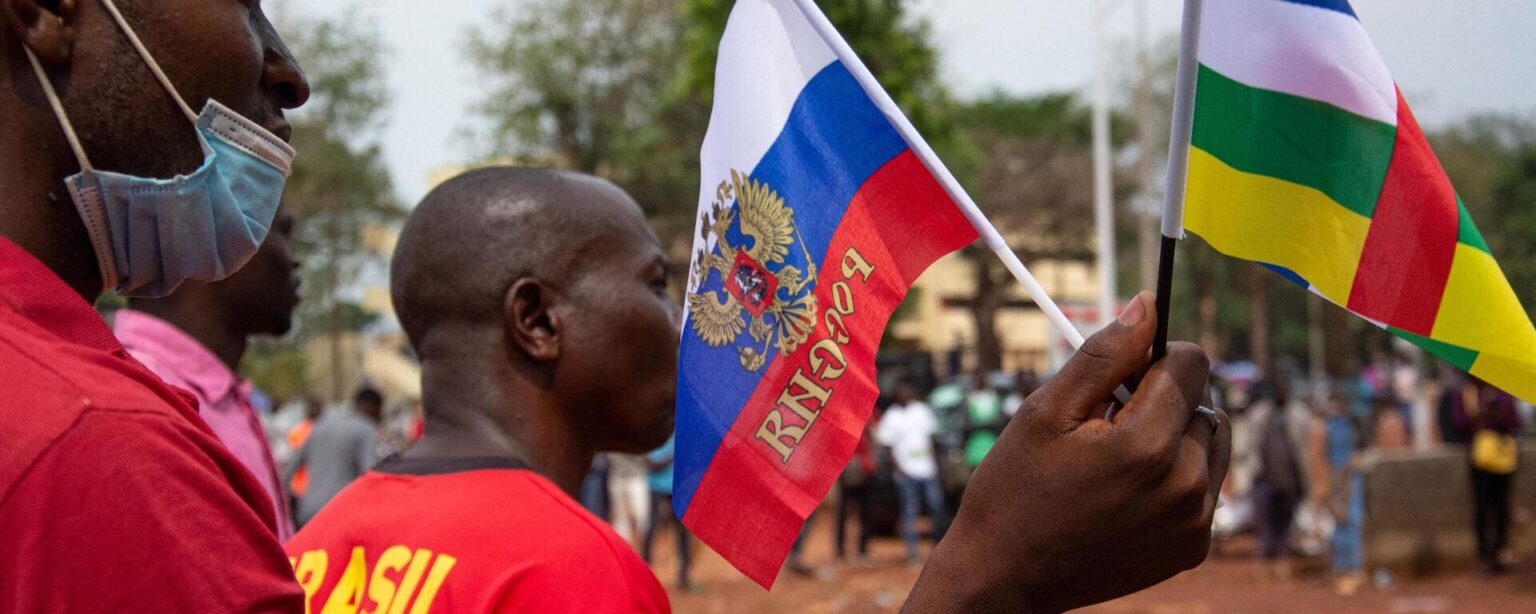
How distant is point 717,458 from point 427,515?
1.36ft

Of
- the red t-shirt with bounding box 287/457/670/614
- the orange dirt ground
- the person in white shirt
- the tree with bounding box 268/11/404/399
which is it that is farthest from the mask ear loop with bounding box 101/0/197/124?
the tree with bounding box 268/11/404/399

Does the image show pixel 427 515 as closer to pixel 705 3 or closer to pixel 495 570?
pixel 495 570

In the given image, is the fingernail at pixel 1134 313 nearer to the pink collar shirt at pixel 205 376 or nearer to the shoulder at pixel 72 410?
the shoulder at pixel 72 410

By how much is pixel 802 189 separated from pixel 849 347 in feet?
0.75

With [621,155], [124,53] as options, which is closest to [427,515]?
Result: [124,53]

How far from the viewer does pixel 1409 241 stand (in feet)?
5.56

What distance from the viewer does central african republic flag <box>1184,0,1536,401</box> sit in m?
1.62

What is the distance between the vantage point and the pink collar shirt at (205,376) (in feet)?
11.6

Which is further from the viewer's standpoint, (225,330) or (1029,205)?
(1029,205)

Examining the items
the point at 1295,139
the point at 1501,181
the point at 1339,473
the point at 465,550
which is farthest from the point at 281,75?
the point at 1501,181

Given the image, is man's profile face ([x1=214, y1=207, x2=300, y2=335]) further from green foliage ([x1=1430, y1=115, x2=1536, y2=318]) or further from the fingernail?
green foliage ([x1=1430, y1=115, x2=1536, y2=318])

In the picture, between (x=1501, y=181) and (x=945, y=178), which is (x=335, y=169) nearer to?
(x=945, y=178)

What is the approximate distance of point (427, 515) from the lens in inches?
75.4

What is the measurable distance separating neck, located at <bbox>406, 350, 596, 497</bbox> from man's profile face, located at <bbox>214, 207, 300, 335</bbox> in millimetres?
1561
